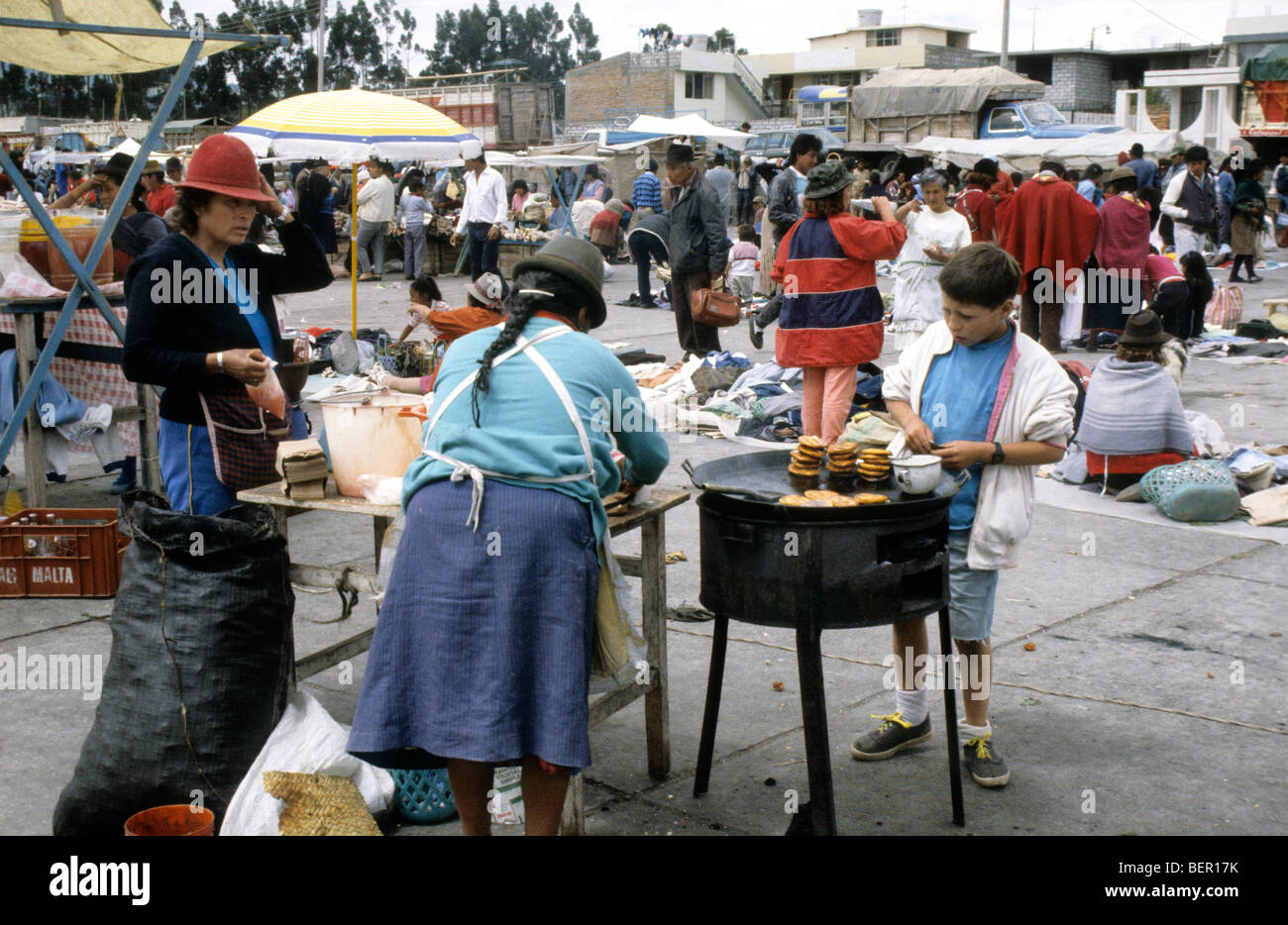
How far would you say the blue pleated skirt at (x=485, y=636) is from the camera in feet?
9.47

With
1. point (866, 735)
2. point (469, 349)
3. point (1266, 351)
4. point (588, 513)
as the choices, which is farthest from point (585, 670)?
point (1266, 351)

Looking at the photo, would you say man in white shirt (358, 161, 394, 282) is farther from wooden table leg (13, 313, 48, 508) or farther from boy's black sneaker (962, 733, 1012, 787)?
A: boy's black sneaker (962, 733, 1012, 787)

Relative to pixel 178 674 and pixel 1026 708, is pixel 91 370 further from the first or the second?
pixel 1026 708

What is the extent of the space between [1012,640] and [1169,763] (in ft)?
3.97

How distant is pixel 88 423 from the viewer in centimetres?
679

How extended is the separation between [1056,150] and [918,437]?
27.0 metres

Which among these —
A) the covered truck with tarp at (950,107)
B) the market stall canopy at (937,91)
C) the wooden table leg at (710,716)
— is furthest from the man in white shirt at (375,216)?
the market stall canopy at (937,91)

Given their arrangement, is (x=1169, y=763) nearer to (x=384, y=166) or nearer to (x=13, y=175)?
(x=13, y=175)

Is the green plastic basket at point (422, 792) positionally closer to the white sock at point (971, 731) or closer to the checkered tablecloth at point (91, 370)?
the white sock at point (971, 731)

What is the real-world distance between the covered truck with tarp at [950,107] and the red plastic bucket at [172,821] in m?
33.4

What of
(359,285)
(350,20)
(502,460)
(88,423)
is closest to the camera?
(502,460)

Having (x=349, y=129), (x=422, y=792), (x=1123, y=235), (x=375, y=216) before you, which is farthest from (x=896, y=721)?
(x=375, y=216)

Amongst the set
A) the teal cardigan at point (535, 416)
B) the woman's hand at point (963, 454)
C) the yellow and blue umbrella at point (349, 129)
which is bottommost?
the woman's hand at point (963, 454)

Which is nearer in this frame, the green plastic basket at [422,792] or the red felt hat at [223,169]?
the green plastic basket at [422,792]
